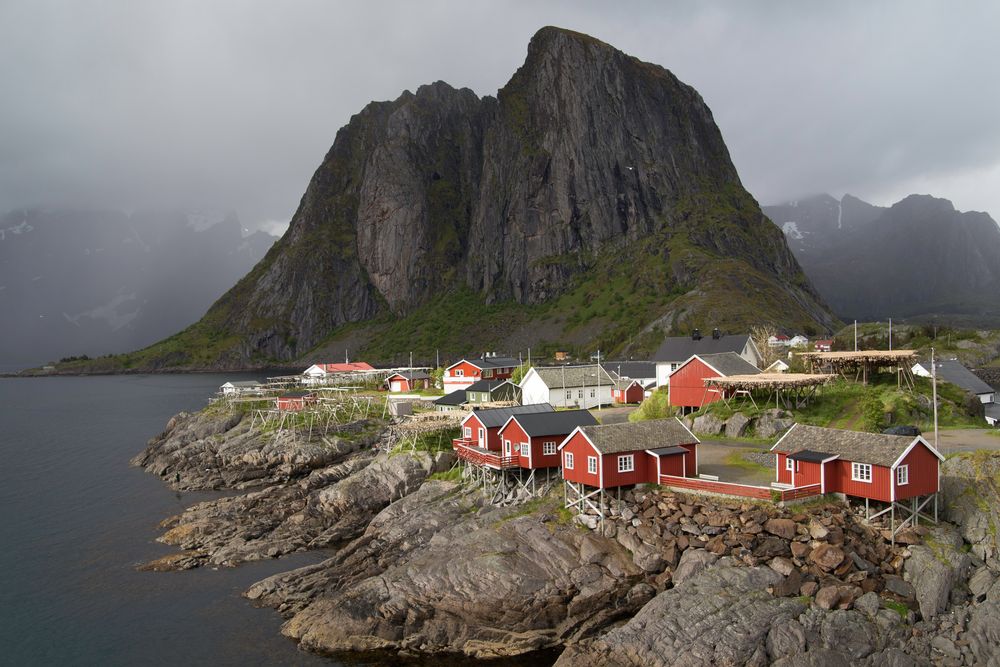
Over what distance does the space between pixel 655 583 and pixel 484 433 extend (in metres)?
18.8

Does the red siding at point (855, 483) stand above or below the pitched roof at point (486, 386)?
below

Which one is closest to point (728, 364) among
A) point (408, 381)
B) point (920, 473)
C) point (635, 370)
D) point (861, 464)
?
point (861, 464)

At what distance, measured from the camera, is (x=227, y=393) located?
3447 inches

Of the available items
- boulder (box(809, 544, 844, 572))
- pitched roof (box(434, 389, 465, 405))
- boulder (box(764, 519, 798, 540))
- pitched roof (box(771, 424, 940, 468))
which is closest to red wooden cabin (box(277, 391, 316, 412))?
pitched roof (box(434, 389, 465, 405))

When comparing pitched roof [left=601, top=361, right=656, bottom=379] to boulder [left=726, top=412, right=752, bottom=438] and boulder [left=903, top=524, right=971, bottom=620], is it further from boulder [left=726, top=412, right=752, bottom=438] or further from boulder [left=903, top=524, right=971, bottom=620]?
boulder [left=903, top=524, right=971, bottom=620]

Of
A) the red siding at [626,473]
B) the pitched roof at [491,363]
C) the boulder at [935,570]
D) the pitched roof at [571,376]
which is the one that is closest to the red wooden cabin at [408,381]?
the pitched roof at [491,363]

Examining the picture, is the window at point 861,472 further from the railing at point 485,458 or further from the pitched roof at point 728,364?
the pitched roof at point 728,364

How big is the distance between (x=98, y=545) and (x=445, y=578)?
2730 centimetres

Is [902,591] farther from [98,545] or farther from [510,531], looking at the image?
[98,545]

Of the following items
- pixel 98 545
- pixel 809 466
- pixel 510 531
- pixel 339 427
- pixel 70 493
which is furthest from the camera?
pixel 339 427

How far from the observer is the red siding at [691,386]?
2009 inches

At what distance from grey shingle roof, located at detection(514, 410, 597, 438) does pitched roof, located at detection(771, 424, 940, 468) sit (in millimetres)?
11917

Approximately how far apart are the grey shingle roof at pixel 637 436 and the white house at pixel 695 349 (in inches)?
1116

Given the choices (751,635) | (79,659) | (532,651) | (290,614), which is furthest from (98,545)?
(751,635)
